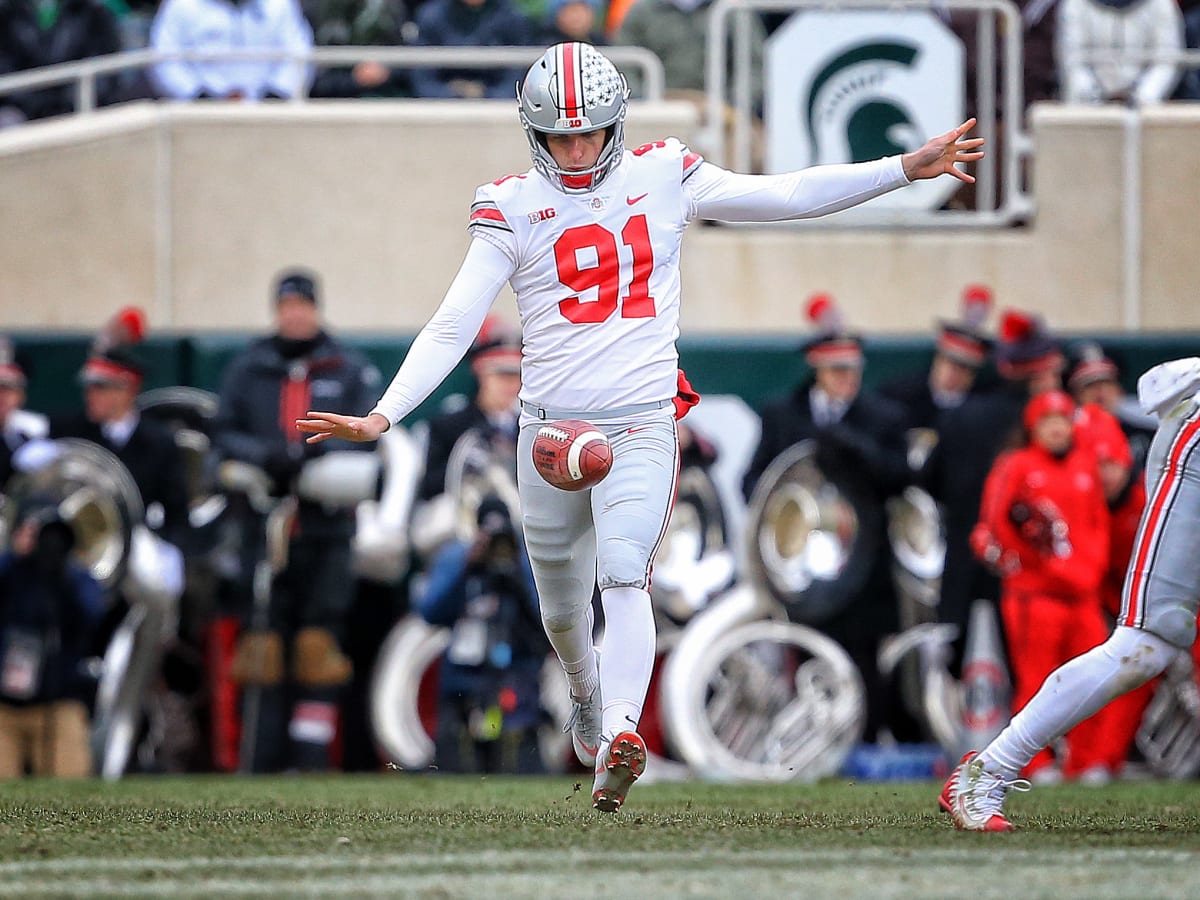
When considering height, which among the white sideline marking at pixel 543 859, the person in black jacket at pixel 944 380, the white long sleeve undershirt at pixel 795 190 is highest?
the white long sleeve undershirt at pixel 795 190

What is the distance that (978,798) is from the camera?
562 cm

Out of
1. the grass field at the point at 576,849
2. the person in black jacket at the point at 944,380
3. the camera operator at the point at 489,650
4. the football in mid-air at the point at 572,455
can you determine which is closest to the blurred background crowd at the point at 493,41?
the person in black jacket at the point at 944,380

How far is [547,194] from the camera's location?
6160mm

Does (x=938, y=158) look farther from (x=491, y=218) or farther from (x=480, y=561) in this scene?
(x=480, y=561)

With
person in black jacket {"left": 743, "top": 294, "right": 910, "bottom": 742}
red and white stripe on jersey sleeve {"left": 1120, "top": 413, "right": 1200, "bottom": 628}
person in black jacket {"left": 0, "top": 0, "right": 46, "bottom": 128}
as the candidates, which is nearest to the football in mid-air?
red and white stripe on jersey sleeve {"left": 1120, "top": 413, "right": 1200, "bottom": 628}

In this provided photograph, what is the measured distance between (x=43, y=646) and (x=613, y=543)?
4.83 m

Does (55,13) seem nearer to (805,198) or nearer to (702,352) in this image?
(702,352)

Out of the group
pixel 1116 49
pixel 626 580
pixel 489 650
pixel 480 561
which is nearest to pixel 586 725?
pixel 626 580

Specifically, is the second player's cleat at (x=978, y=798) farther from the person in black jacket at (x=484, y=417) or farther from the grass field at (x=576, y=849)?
the person in black jacket at (x=484, y=417)

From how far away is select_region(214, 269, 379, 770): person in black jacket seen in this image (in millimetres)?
10000

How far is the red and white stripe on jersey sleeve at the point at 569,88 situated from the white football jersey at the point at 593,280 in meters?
0.26

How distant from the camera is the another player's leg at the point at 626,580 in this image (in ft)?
19.0

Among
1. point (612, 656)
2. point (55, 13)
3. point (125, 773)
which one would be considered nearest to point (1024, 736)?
point (612, 656)

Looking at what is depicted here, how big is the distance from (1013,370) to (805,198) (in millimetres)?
4522
